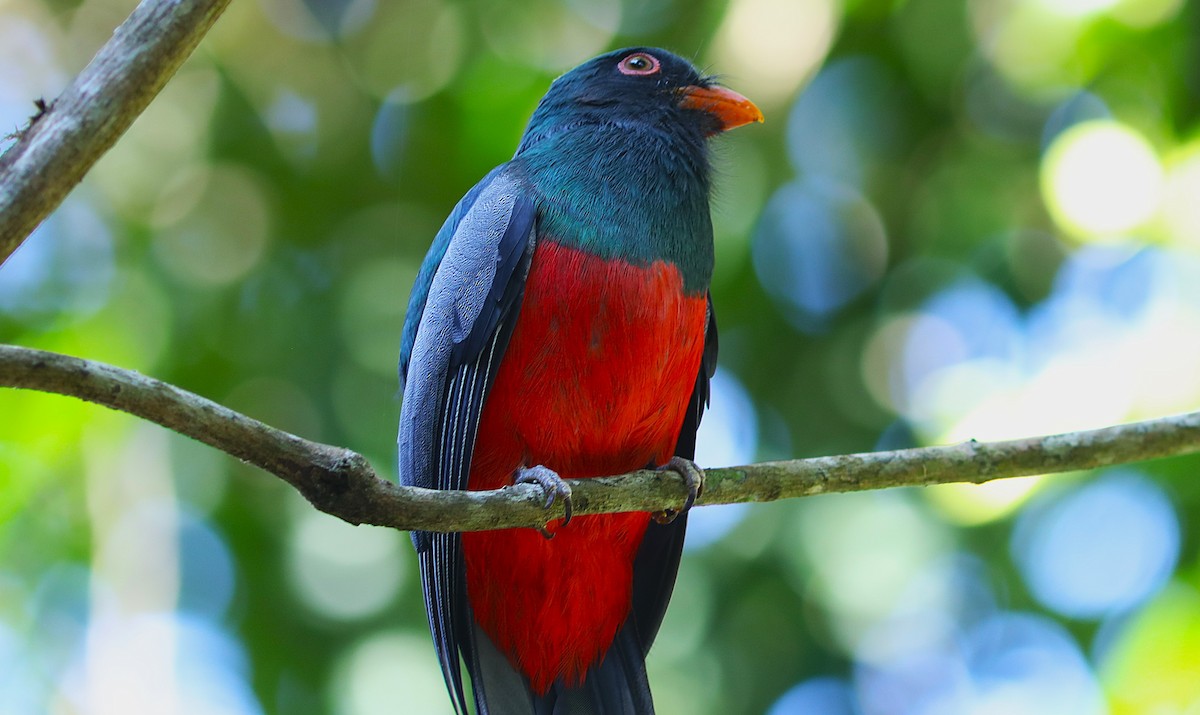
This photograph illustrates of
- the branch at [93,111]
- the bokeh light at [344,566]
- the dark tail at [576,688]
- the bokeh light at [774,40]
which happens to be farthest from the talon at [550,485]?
the bokeh light at [774,40]

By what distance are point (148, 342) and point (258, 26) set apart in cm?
192

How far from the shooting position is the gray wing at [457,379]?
10.8 feet

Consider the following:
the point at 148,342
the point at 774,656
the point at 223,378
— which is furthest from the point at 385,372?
the point at 774,656

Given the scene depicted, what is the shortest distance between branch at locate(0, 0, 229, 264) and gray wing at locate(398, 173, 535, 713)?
1268mm

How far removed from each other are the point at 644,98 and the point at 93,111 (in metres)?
2.37

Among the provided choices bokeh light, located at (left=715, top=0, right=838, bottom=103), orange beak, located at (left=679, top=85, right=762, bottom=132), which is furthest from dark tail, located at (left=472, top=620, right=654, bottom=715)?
bokeh light, located at (left=715, top=0, right=838, bottom=103)

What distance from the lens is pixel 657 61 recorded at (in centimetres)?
423

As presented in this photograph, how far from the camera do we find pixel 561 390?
326 centimetres

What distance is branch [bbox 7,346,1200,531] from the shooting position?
1.94m

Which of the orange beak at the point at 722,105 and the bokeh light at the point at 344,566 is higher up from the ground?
the orange beak at the point at 722,105

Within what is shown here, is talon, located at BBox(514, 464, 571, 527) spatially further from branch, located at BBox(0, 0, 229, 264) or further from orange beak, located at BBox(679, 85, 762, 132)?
orange beak, located at BBox(679, 85, 762, 132)

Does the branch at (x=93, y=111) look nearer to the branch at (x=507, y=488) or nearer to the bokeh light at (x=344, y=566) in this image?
the branch at (x=507, y=488)

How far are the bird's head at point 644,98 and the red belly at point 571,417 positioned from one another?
83 centimetres

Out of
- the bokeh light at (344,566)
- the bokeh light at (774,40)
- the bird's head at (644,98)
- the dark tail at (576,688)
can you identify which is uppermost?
the bokeh light at (774,40)
